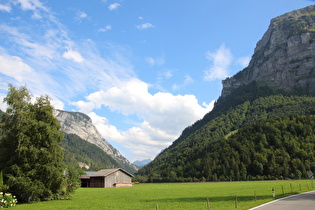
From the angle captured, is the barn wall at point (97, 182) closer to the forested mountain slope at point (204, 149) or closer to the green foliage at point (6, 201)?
the green foliage at point (6, 201)

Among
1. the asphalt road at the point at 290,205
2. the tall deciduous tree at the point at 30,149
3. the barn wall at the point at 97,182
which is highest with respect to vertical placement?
the tall deciduous tree at the point at 30,149

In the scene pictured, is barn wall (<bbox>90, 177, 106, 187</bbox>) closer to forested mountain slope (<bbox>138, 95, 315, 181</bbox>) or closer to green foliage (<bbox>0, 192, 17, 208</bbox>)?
green foliage (<bbox>0, 192, 17, 208</bbox>)

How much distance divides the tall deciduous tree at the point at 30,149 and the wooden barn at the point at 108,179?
44192mm

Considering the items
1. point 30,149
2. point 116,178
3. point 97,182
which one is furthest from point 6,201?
point 116,178

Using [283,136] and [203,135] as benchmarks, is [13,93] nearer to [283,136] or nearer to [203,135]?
[283,136]

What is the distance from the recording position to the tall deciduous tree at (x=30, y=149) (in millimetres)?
28062

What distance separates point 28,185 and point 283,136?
11862cm

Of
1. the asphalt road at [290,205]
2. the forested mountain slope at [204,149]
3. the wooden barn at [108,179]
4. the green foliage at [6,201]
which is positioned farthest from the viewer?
the forested mountain slope at [204,149]

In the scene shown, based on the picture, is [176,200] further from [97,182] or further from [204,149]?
[204,149]

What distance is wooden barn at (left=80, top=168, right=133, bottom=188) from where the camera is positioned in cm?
7519

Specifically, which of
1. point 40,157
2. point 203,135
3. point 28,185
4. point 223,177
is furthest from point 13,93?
point 203,135

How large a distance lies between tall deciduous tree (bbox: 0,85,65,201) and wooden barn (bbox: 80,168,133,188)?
44192mm

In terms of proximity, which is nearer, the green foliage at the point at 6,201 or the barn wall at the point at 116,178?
the green foliage at the point at 6,201

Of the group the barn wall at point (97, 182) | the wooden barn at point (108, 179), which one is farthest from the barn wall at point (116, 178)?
the barn wall at point (97, 182)
